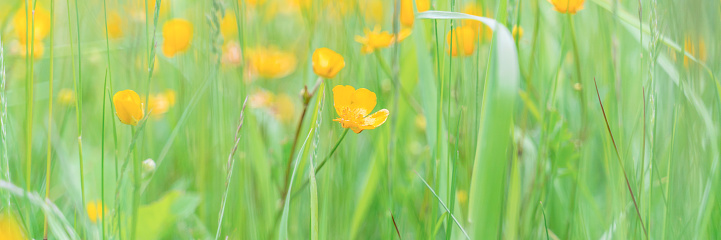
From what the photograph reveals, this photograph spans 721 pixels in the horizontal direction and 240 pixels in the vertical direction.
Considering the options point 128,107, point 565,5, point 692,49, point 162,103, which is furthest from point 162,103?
point 692,49

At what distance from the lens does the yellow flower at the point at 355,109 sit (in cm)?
57

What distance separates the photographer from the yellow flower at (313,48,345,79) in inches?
25.9

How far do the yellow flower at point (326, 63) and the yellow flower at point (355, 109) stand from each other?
0.06 metres

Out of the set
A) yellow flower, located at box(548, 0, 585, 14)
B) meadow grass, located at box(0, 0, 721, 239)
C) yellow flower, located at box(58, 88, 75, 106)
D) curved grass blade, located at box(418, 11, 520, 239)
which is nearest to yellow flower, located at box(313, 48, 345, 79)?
meadow grass, located at box(0, 0, 721, 239)

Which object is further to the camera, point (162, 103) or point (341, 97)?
point (162, 103)

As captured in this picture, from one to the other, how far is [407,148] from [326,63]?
39 cm

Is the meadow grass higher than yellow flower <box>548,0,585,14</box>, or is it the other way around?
yellow flower <box>548,0,585,14</box>

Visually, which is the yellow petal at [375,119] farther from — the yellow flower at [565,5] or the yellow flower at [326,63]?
the yellow flower at [565,5]

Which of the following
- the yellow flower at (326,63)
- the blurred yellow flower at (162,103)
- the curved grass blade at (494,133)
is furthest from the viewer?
the blurred yellow flower at (162,103)

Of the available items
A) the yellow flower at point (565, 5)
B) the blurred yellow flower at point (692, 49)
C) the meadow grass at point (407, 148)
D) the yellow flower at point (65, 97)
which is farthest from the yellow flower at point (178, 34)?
the blurred yellow flower at point (692, 49)

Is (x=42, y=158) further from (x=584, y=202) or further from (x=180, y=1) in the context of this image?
(x=584, y=202)

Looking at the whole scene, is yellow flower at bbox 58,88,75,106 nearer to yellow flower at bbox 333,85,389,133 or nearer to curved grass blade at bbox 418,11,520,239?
yellow flower at bbox 333,85,389,133

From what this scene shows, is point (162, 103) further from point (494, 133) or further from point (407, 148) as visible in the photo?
point (494, 133)

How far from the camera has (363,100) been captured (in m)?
0.63
